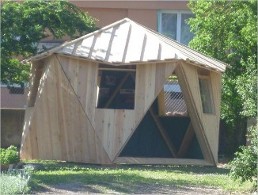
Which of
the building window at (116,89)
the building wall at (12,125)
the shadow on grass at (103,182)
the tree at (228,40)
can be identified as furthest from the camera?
the building wall at (12,125)

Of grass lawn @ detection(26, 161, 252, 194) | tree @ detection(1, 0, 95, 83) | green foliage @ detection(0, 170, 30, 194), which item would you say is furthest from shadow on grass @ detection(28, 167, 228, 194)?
tree @ detection(1, 0, 95, 83)

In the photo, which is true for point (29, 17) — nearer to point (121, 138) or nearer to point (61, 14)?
point (61, 14)

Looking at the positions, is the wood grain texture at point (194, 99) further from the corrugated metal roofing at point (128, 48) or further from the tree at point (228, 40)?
the tree at point (228, 40)

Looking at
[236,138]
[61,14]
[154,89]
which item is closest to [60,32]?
[61,14]

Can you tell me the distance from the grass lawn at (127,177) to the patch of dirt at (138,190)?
0.03m

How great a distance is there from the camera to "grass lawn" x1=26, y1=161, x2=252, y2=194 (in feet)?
48.6

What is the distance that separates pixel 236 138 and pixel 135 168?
6.41 m

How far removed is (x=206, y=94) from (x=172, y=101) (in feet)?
7.33

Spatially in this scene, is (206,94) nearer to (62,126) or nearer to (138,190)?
(62,126)

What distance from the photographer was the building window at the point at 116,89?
21.2m

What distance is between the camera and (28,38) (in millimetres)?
20281

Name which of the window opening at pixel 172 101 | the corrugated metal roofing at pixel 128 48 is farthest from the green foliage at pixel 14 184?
the window opening at pixel 172 101

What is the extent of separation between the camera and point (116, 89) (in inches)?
860

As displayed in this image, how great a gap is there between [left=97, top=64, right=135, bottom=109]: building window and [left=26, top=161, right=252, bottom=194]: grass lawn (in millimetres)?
2382
